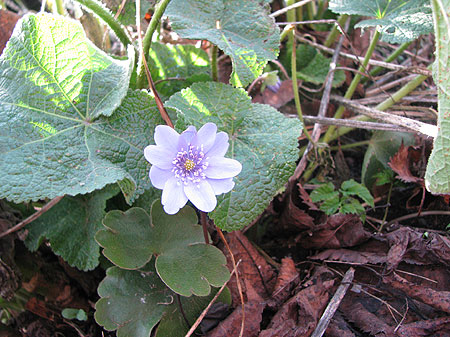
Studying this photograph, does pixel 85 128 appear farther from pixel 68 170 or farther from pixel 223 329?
pixel 223 329

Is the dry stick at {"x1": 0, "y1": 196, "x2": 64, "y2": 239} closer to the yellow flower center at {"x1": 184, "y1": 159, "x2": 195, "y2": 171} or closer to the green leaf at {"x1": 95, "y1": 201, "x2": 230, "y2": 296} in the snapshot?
the green leaf at {"x1": 95, "y1": 201, "x2": 230, "y2": 296}

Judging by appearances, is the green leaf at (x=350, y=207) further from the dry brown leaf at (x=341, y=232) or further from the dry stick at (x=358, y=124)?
the dry stick at (x=358, y=124)

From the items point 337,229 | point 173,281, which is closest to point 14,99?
point 173,281

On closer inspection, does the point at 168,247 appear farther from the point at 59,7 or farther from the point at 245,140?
the point at 59,7

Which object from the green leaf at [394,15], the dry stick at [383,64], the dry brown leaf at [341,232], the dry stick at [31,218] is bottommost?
the dry brown leaf at [341,232]

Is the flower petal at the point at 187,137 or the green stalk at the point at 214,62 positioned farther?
the green stalk at the point at 214,62

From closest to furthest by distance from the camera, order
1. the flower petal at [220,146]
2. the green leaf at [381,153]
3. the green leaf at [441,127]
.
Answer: the green leaf at [441,127] < the flower petal at [220,146] < the green leaf at [381,153]

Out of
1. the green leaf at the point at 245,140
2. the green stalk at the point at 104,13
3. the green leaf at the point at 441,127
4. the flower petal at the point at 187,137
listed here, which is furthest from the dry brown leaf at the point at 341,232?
the green stalk at the point at 104,13

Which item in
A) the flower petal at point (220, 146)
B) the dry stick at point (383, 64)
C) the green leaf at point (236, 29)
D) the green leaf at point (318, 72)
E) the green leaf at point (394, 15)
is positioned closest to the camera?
the flower petal at point (220, 146)

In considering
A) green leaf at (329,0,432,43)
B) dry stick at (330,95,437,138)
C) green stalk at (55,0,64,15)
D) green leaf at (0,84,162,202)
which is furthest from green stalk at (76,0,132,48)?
dry stick at (330,95,437,138)
